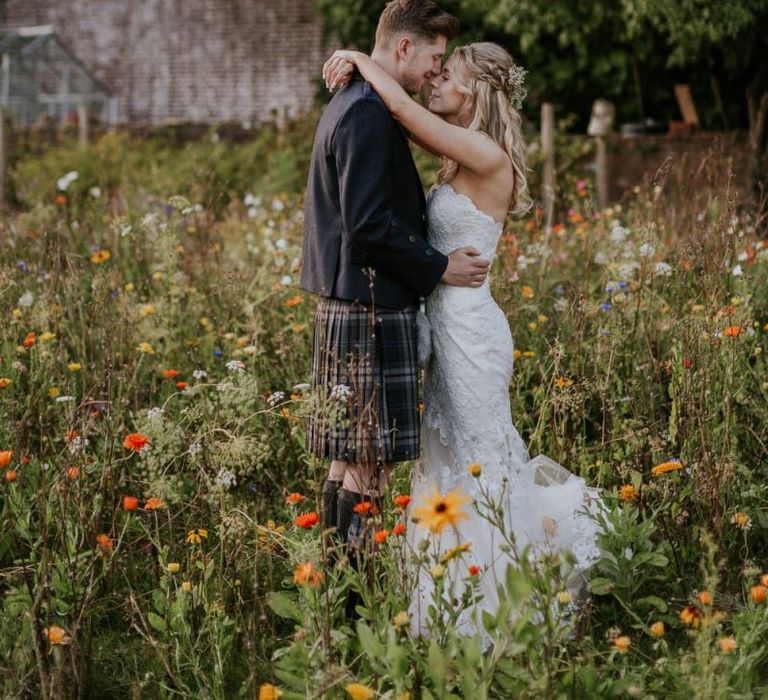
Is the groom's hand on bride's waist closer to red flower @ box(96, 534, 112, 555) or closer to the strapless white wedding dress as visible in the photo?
the strapless white wedding dress

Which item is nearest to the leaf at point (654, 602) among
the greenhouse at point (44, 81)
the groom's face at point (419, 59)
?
the groom's face at point (419, 59)

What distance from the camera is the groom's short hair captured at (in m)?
3.01

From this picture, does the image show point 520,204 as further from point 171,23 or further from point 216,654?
point 171,23

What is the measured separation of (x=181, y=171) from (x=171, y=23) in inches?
512

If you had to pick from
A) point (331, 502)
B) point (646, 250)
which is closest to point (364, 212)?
point (331, 502)

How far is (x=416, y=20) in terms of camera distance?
119 inches

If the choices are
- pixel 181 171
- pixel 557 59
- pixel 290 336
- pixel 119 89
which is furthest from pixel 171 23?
pixel 290 336

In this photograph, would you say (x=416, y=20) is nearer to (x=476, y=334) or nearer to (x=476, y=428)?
(x=476, y=334)

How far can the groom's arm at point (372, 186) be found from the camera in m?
2.90

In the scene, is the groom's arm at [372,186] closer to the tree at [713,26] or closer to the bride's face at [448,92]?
the bride's face at [448,92]

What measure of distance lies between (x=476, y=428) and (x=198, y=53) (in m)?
21.1

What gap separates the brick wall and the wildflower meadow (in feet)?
56.6

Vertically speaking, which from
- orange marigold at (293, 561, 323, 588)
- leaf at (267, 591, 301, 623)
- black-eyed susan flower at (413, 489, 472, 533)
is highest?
black-eyed susan flower at (413, 489, 472, 533)

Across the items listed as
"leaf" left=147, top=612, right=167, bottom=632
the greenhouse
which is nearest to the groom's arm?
"leaf" left=147, top=612, right=167, bottom=632
